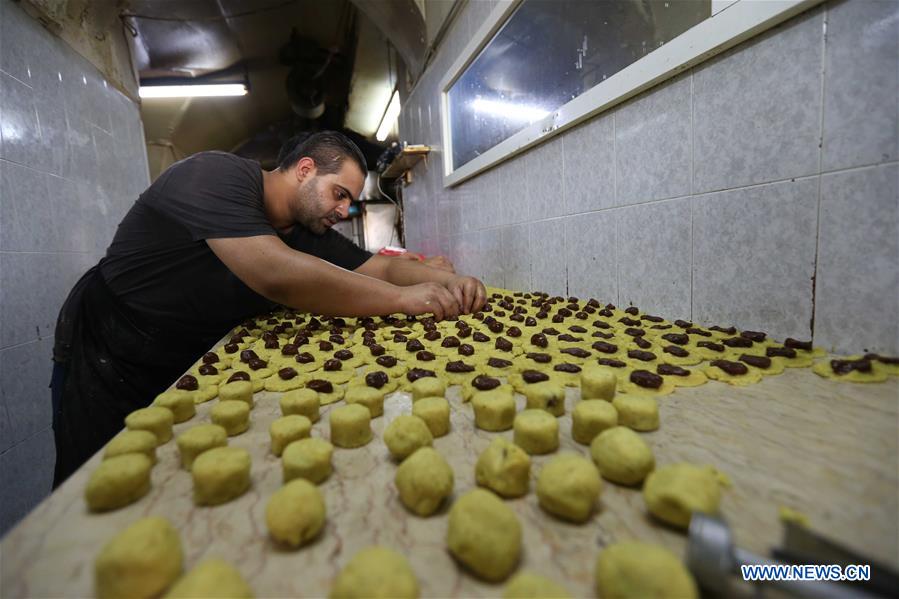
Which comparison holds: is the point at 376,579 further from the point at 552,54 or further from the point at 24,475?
the point at 24,475

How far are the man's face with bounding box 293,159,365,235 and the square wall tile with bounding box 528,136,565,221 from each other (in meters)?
1.05

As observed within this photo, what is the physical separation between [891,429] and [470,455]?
0.75m

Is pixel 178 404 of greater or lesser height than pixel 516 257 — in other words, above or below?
below

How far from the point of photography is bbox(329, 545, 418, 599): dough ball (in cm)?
44

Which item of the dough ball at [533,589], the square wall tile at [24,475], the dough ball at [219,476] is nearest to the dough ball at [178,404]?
the dough ball at [219,476]

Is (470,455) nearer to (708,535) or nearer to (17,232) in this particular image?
(708,535)

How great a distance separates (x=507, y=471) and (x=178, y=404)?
2.61 ft

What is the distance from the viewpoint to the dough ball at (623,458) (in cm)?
61

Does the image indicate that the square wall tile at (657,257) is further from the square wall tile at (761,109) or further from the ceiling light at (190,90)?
the ceiling light at (190,90)

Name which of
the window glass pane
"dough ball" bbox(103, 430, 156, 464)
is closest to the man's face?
the window glass pane

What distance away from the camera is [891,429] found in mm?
707

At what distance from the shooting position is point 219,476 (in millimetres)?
624

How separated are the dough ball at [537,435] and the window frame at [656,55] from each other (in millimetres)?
1327

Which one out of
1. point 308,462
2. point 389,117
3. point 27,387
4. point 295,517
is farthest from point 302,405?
point 389,117
